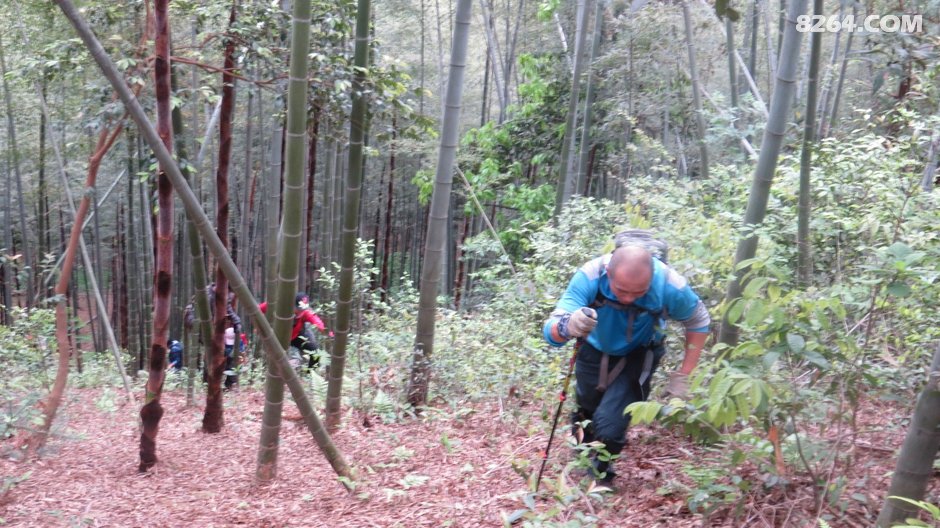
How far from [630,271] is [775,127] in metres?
0.86

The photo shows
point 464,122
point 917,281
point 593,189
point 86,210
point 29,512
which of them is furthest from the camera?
point 464,122

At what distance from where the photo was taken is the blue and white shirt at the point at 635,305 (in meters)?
2.82

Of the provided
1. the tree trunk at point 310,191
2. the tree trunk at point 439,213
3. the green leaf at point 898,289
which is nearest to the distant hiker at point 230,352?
the tree trunk at point 310,191

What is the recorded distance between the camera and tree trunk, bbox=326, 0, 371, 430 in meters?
3.80

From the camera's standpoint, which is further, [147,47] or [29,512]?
[147,47]

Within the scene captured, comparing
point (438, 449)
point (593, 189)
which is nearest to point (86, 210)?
point (438, 449)

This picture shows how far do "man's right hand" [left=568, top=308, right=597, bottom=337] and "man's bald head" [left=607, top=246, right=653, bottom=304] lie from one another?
0.57 feet

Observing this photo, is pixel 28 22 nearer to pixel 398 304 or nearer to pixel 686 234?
pixel 398 304

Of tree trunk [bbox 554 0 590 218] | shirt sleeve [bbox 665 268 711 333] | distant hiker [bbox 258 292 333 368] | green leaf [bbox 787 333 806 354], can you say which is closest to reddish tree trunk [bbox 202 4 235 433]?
distant hiker [bbox 258 292 333 368]

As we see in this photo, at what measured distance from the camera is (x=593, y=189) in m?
13.3

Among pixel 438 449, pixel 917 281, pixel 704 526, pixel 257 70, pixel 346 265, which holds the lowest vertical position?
Result: pixel 438 449

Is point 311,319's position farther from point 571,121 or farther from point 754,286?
point 754,286

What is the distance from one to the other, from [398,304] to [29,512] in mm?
3860

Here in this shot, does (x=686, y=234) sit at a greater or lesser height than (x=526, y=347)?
greater
